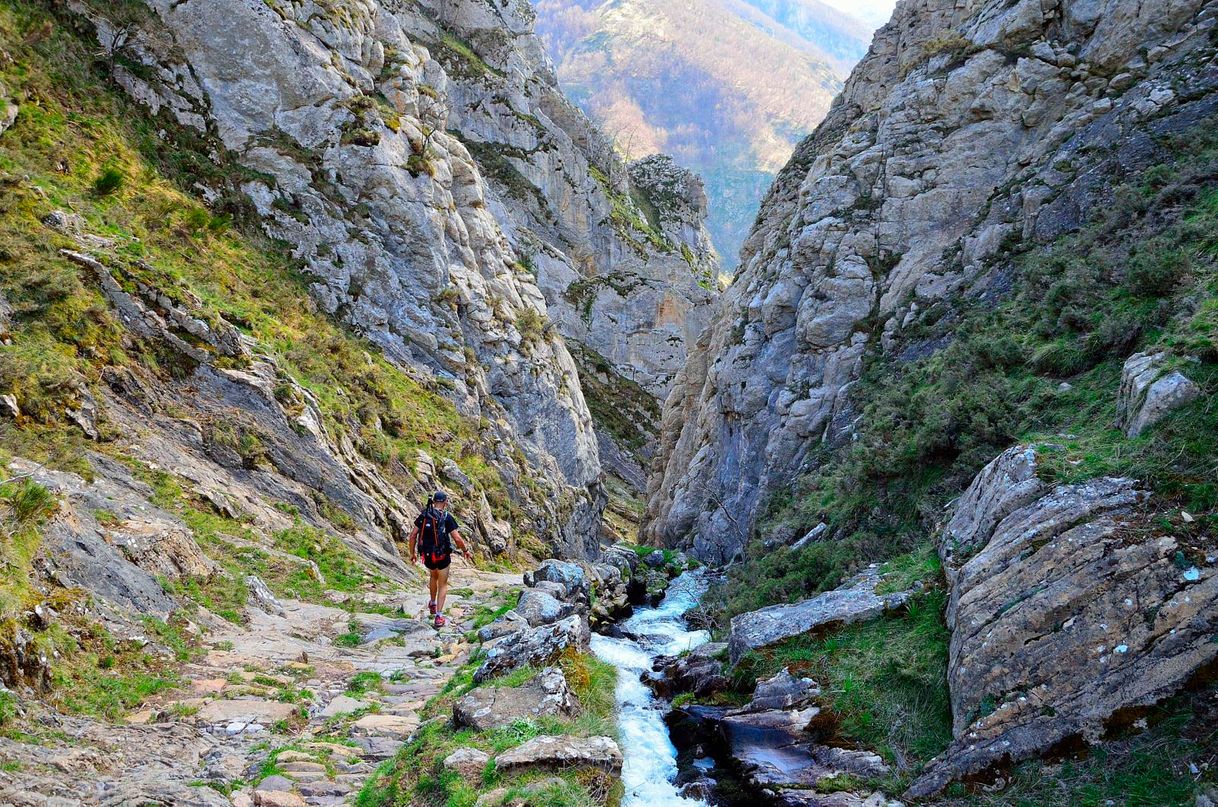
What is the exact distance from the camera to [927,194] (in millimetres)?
25453

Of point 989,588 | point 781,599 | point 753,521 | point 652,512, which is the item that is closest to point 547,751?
point 989,588

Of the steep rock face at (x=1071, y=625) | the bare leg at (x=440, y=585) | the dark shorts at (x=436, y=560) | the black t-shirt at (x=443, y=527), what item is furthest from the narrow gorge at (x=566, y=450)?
the black t-shirt at (x=443, y=527)

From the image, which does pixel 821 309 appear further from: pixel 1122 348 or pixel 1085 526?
pixel 1085 526

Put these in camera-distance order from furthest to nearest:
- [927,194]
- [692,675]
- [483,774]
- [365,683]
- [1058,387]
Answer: [927,194], [692,675], [1058,387], [365,683], [483,774]

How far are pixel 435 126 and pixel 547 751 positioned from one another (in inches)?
1413

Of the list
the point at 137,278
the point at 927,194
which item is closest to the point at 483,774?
the point at 137,278

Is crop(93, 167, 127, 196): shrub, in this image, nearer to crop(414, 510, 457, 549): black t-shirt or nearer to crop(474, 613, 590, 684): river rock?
crop(414, 510, 457, 549): black t-shirt

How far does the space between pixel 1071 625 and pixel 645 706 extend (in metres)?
7.25

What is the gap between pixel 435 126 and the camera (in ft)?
119

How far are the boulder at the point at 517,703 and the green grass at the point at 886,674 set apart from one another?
3.67 metres

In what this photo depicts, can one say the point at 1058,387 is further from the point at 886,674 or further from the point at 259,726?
the point at 259,726

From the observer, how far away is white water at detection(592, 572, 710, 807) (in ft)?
28.0

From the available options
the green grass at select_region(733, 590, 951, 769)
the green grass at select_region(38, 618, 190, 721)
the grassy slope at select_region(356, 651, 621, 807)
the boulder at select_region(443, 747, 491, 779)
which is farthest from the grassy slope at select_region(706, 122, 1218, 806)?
the green grass at select_region(38, 618, 190, 721)

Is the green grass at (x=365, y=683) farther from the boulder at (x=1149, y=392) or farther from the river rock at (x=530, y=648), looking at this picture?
the boulder at (x=1149, y=392)
